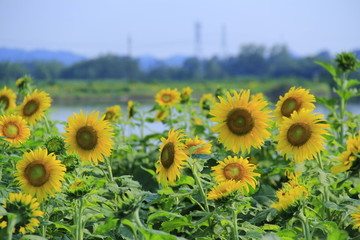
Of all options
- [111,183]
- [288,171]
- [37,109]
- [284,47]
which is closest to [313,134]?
[288,171]

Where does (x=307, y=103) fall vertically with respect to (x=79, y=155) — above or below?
above

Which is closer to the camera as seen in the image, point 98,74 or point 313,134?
point 313,134

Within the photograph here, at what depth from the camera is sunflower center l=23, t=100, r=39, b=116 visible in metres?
2.85

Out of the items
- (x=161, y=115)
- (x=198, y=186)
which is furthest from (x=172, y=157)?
(x=161, y=115)

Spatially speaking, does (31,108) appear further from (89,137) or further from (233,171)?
(233,171)

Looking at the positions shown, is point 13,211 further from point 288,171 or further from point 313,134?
point 288,171

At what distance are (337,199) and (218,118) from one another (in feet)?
1.75

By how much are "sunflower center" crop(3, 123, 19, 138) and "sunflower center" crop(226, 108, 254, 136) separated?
3.21 ft

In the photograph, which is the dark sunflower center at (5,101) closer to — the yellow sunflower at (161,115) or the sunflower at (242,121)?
the yellow sunflower at (161,115)

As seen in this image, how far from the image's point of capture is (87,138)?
2.07 m

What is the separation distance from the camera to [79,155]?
2068 mm

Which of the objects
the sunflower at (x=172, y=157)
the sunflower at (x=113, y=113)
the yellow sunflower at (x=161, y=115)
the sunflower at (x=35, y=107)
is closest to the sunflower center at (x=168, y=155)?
the sunflower at (x=172, y=157)

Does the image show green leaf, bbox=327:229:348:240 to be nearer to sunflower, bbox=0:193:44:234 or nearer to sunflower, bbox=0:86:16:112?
sunflower, bbox=0:193:44:234

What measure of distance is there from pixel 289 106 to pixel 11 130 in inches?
46.0
